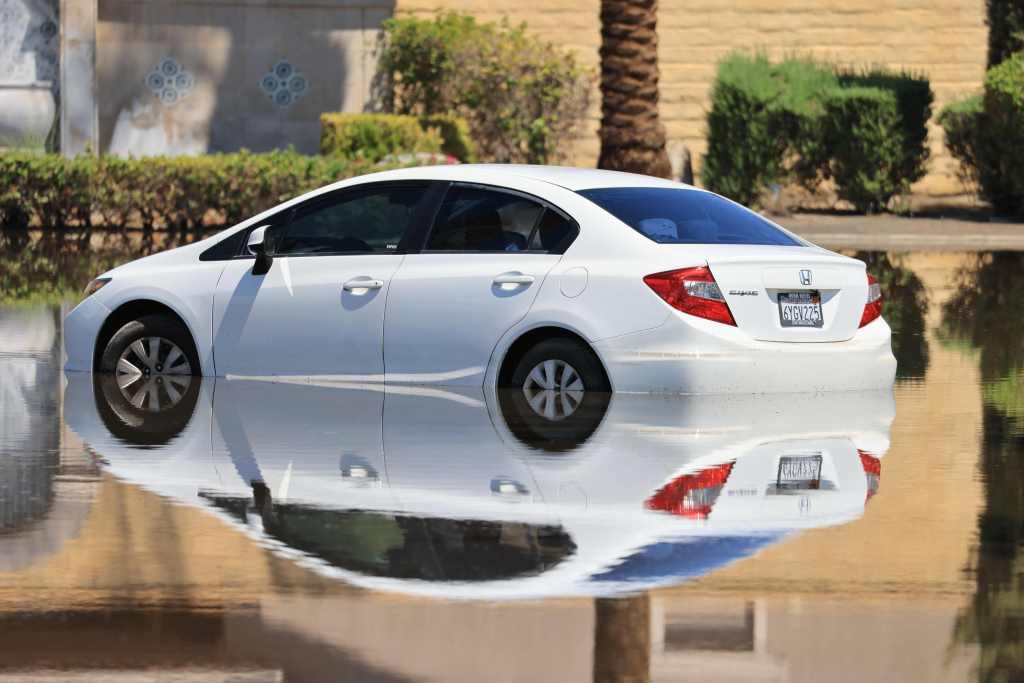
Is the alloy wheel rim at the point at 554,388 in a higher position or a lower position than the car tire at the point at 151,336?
lower

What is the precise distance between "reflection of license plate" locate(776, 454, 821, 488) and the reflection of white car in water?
13 millimetres

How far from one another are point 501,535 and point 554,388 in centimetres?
381

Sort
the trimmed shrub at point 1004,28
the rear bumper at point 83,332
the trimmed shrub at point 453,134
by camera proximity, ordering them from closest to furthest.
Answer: the rear bumper at point 83,332 < the trimmed shrub at point 1004,28 < the trimmed shrub at point 453,134

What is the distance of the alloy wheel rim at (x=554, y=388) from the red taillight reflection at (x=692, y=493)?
192 centimetres

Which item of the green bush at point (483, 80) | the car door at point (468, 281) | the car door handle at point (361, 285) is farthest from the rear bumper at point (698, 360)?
the green bush at point (483, 80)

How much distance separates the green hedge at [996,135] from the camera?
31.0m

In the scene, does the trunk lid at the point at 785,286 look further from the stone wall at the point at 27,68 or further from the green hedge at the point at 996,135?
the stone wall at the point at 27,68

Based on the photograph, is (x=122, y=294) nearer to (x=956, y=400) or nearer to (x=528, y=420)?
(x=528, y=420)

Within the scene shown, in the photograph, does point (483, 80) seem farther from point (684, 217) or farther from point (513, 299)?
point (513, 299)

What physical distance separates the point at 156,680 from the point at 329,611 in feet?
2.96

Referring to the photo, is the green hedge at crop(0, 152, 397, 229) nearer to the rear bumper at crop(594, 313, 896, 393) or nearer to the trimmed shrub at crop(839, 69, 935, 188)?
the trimmed shrub at crop(839, 69, 935, 188)

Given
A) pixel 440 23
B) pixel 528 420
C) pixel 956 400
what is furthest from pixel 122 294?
pixel 440 23

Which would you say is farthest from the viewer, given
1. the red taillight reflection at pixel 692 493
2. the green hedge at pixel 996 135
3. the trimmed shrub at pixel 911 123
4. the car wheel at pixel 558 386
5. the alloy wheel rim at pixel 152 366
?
the trimmed shrub at pixel 911 123

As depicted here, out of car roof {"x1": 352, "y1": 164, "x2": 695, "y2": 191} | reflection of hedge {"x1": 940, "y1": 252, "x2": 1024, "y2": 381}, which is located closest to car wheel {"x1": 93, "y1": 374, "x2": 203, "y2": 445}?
car roof {"x1": 352, "y1": 164, "x2": 695, "y2": 191}
